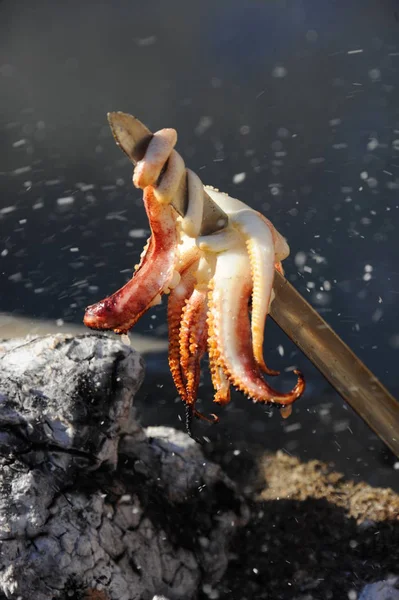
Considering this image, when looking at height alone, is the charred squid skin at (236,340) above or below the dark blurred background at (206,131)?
above

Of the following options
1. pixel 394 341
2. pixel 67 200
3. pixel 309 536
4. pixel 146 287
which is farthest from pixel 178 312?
pixel 67 200

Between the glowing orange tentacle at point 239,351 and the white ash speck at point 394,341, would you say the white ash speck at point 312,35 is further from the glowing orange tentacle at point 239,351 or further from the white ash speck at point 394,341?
the glowing orange tentacle at point 239,351

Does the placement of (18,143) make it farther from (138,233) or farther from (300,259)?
(300,259)

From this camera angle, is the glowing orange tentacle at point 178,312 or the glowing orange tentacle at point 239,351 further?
the glowing orange tentacle at point 178,312

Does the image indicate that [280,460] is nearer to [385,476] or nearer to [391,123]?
[385,476]

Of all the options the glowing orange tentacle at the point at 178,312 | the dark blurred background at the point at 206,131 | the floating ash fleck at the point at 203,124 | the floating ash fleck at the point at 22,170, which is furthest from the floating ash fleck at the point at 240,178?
the glowing orange tentacle at the point at 178,312

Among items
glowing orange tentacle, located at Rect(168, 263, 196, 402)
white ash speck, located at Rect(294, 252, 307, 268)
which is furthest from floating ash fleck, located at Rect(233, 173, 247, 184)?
glowing orange tentacle, located at Rect(168, 263, 196, 402)

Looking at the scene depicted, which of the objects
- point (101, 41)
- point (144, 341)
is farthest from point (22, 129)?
point (144, 341)
